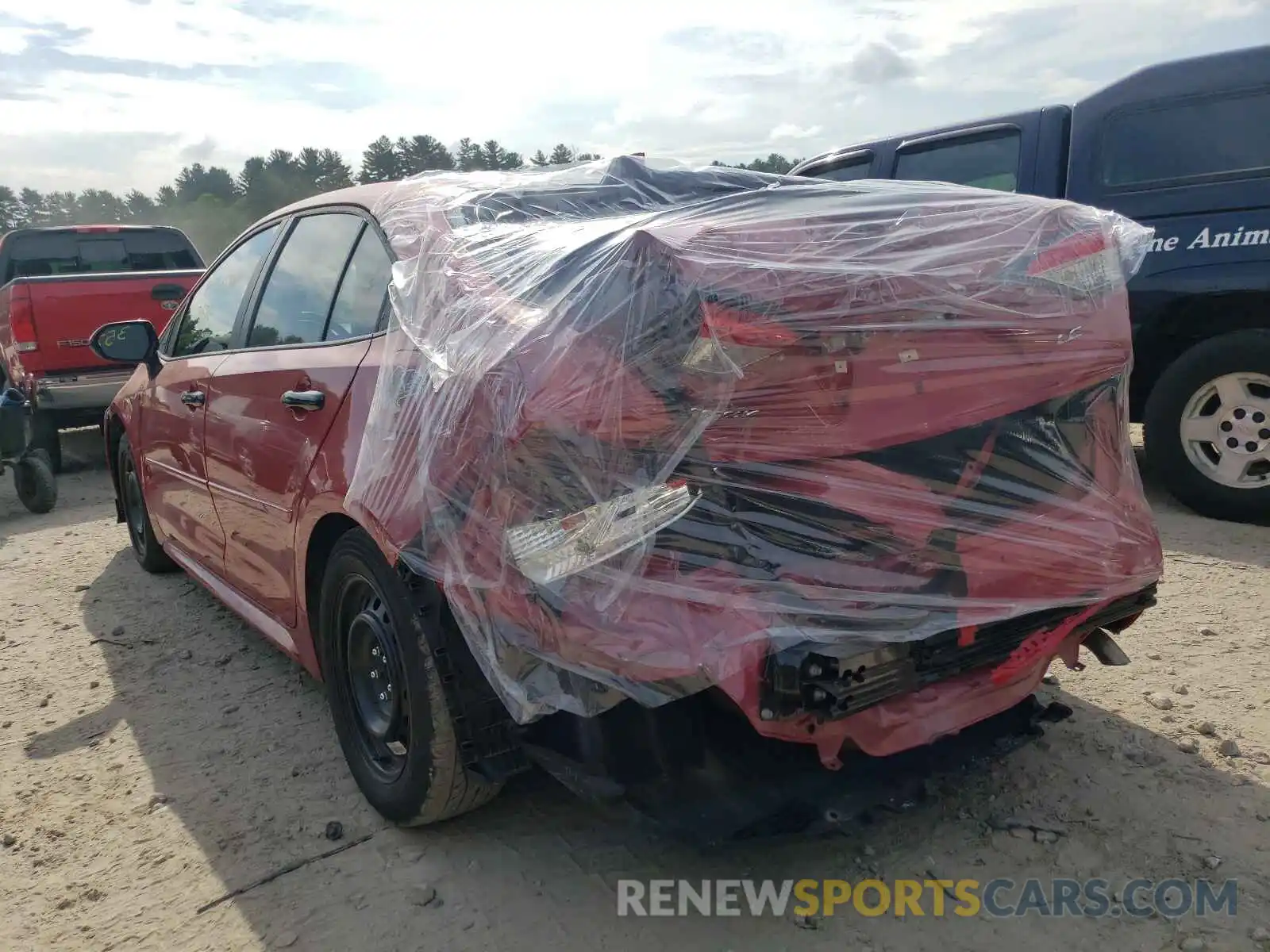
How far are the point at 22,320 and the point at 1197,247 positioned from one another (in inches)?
299

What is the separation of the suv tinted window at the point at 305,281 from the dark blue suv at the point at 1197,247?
3705mm

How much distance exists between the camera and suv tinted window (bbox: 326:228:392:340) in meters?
2.59

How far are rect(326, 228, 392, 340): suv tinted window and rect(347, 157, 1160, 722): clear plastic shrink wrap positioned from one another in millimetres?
389

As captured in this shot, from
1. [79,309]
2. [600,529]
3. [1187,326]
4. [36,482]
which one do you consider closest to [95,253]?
[79,309]

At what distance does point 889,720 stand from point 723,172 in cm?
181

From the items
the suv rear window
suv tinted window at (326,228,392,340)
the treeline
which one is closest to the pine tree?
the treeline

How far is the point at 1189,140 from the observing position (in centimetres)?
461

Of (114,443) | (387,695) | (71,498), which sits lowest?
(71,498)

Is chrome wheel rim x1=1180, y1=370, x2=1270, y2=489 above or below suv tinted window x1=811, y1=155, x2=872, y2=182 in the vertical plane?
below

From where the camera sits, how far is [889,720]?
1.95m

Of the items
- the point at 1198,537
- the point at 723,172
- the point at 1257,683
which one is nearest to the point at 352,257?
the point at 723,172

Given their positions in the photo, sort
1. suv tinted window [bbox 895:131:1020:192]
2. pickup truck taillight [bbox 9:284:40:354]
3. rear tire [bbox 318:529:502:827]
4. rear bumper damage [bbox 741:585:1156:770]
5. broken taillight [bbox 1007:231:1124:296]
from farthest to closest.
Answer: pickup truck taillight [bbox 9:284:40:354], suv tinted window [bbox 895:131:1020:192], rear tire [bbox 318:529:502:827], broken taillight [bbox 1007:231:1124:296], rear bumper damage [bbox 741:585:1156:770]

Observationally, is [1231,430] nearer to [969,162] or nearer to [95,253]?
[969,162]

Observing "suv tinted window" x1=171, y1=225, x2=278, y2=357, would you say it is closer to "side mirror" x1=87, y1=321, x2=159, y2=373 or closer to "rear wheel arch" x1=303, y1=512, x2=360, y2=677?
"side mirror" x1=87, y1=321, x2=159, y2=373
